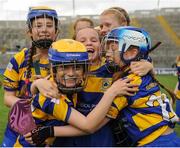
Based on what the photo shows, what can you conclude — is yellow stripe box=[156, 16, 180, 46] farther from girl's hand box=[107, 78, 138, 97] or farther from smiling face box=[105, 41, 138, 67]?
girl's hand box=[107, 78, 138, 97]

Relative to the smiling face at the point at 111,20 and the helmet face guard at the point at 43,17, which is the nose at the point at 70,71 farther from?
the smiling face at the point at 111,20

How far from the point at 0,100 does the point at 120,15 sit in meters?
9.47

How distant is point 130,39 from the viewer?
2.74 metres

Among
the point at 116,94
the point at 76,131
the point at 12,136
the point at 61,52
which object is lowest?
the point at 12,136

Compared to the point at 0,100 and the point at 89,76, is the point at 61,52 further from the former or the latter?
the point at 0,100

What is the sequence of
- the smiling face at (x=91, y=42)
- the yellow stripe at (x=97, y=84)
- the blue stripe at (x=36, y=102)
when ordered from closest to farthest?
the blue stripe at (x=36, y=102) < the yellow stripe at (x=97, y=84) < the smiling face at (x=91, y=42)

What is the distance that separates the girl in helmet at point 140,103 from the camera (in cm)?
268

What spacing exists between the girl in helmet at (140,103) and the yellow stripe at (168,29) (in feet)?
97.1

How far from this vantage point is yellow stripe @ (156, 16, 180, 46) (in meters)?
31.9

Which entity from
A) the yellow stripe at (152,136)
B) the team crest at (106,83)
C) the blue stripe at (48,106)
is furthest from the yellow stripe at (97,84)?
the yellow stripe at (152,136)

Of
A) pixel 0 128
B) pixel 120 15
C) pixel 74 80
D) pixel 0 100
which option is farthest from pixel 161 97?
pixel 0 100

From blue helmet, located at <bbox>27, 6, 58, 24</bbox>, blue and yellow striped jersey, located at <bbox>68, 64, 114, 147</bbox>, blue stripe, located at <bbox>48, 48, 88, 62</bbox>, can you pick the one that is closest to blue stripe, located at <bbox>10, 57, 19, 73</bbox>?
blue helmet, located at <bbox>27, 6, 58, 24</bbox>

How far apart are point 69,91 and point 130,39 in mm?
542

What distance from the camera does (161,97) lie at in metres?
2.84
